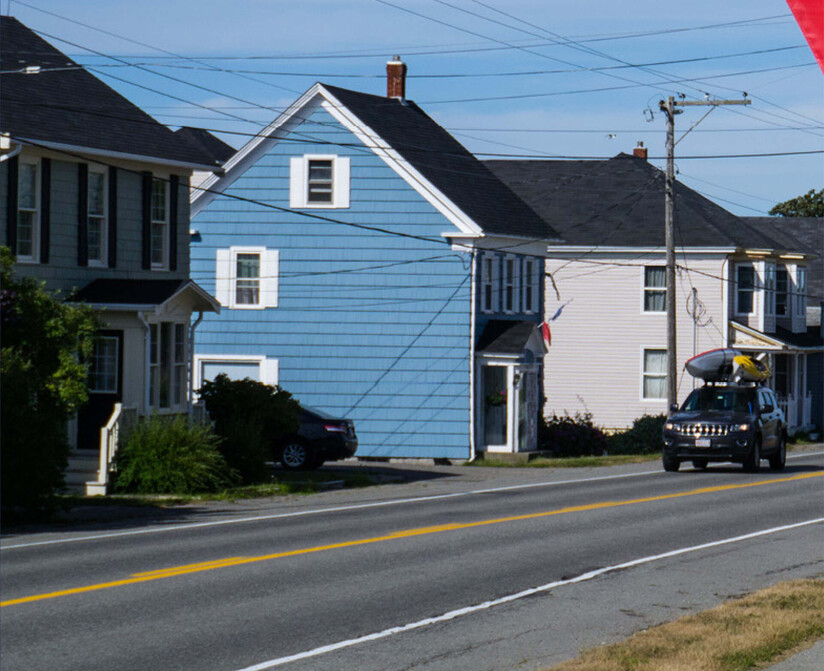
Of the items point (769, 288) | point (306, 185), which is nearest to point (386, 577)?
point (306, 185)

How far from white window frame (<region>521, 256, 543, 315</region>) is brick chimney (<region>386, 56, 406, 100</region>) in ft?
21.5

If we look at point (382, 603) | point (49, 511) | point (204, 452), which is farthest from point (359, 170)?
point (382, 603)

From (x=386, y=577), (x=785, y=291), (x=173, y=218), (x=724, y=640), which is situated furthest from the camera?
(x=785, y=291)

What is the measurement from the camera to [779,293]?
49812 millimetres

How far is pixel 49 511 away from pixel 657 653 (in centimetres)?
1263

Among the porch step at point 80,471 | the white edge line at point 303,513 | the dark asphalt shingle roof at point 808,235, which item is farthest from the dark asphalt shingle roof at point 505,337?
the dark asphalt shingle roof at point 808,235

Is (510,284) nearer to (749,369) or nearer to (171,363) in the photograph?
(749,369)

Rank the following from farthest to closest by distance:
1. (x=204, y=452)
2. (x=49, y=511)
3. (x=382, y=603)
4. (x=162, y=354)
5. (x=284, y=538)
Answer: (x=162, y=354) → (x=204, y=452) → (x=49, y=511) → (x=284, y=538) → (x=382, y=603)

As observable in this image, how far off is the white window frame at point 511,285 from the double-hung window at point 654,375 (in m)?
9.26

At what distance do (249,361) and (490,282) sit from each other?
6904 millimetres

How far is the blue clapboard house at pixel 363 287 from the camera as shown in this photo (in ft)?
116

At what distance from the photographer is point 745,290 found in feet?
155

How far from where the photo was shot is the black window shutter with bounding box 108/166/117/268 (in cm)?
2633

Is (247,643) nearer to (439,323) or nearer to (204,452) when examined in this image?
(204,452)
